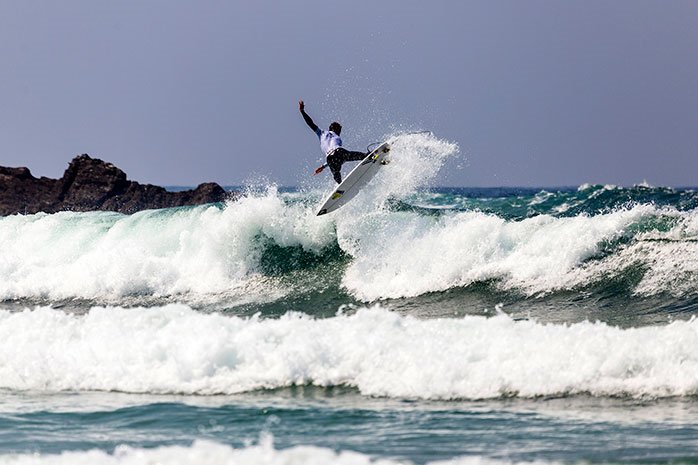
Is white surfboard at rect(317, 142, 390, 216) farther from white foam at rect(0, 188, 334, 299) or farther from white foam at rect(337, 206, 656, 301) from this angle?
white foam at rect(0, 188, 334, 299)

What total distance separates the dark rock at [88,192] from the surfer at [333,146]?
28.7 metres

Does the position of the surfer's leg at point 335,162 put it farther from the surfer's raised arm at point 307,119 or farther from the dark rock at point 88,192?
the dark rock at point 88,192

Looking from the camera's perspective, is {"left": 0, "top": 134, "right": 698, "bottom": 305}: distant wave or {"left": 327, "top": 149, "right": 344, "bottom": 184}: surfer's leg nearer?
{"left": 0, "top": 134, "right": 698, "bottom": 305}: distant wave

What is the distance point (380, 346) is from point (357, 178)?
6959 millimetres

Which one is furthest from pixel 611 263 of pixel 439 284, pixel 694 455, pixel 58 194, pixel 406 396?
pixel 58 194

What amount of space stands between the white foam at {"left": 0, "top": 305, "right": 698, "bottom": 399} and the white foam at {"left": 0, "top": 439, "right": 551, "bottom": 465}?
2.26 m

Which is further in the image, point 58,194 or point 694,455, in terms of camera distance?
point 58,194

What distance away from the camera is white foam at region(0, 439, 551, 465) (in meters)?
6.72

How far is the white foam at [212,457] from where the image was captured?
22.0 ft

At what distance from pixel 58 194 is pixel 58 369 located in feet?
Answer: 127

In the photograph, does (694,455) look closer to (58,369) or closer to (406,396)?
(406,396)

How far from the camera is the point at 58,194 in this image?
47000mm

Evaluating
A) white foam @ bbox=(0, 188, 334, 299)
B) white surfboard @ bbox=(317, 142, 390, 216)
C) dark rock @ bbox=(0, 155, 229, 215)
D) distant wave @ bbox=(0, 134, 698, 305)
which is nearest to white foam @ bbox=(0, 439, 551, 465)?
distant wave @ bbox=(0, 134, 698, 305)

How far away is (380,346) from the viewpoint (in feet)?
32.8
